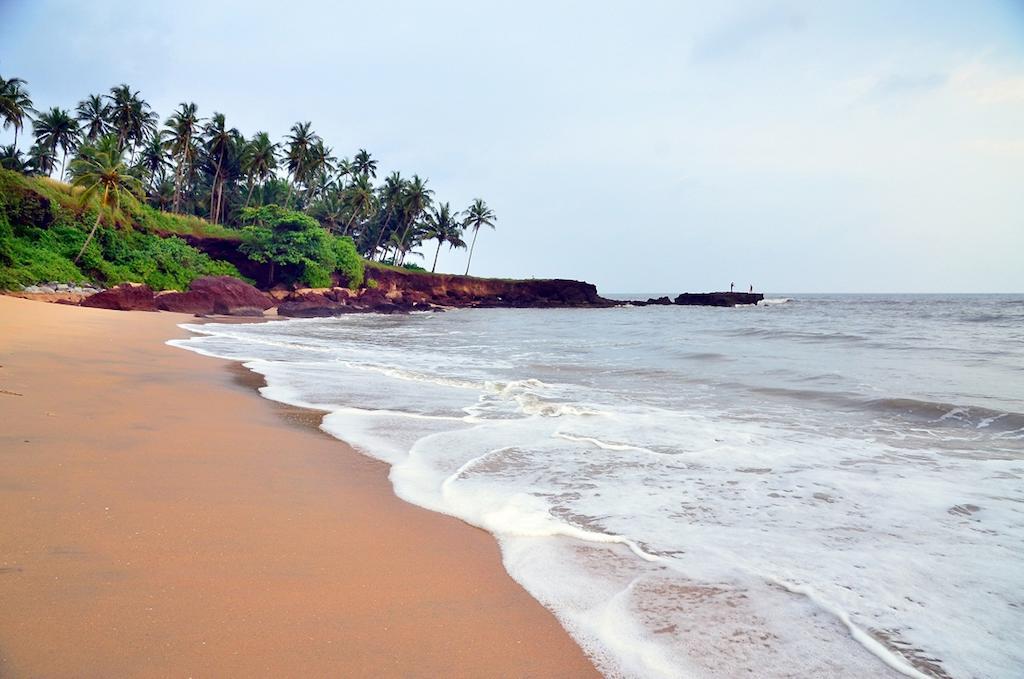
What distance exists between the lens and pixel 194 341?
13.3m

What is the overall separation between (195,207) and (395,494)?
56467 millimetres

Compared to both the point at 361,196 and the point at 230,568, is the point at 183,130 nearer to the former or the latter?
the point at 361,196

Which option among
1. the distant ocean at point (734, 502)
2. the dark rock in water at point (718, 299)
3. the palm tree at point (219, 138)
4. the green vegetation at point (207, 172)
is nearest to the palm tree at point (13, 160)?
the green vegetation at point (207, 172)

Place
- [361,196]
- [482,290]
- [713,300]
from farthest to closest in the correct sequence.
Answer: [713,300] < [482,290] < [361,196]

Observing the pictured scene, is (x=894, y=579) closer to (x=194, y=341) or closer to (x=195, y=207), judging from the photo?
(x=194, y=341)

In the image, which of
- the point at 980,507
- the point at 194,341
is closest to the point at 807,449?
the point at 980,507

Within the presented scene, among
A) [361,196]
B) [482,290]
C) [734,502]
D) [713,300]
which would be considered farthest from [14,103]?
[713,300]

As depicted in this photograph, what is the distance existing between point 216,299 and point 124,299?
5.34 meters

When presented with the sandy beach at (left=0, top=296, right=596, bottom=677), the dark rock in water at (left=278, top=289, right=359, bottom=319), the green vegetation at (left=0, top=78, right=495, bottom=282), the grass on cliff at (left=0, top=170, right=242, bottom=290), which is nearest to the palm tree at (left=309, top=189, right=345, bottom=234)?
the green vegetation at (left=0, top=78, right=495, bottom=282)

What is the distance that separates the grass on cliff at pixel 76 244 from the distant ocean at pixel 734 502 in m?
20.8

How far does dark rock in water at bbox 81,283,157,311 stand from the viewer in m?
21.1

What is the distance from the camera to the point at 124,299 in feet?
71.0

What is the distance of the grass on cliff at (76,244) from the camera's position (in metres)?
23.3

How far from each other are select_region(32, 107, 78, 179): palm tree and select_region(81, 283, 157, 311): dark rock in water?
34.7 metres
